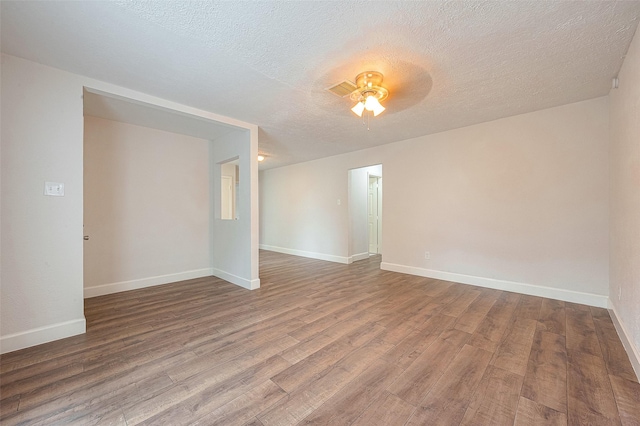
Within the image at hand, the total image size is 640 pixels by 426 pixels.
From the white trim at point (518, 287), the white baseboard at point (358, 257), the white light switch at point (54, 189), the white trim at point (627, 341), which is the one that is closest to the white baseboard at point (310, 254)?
the white baseboard at point (358, 257)

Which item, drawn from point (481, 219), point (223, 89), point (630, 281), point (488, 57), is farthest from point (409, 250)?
point (223, 89)

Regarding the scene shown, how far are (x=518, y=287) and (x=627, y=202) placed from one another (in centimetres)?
177

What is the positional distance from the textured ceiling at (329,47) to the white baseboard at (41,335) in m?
2.34

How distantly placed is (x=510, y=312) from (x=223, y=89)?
3987 mm

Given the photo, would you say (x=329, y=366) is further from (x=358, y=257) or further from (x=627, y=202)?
(x=358, y=257)

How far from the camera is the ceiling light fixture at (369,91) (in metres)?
2.31

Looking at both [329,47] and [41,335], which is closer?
[329,47]

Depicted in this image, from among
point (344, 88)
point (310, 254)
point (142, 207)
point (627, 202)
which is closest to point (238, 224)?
point (142, 207)

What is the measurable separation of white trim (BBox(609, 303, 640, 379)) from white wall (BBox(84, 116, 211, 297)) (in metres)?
5.07

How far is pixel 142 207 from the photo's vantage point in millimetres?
3869

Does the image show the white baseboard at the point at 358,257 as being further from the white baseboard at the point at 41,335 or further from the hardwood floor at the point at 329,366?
the white baseboard at the point at 41,335

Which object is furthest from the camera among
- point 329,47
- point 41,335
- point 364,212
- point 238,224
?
point 364,212

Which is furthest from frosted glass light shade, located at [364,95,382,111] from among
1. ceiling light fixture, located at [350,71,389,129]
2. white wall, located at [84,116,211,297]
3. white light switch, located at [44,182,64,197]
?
white wall, located at [84,116,211,297]

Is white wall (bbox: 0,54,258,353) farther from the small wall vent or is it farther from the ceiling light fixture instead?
the ceiling light fixture
